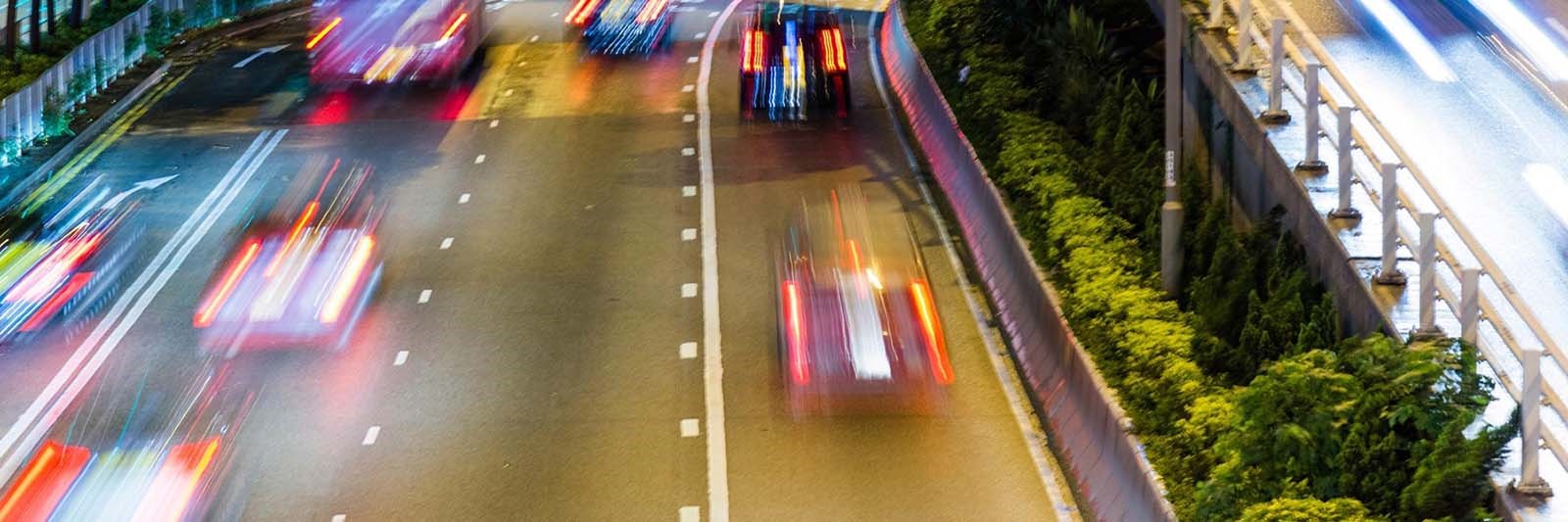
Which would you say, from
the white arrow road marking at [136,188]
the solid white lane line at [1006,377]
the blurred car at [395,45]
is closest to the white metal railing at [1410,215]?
the solid white lane line at [1006,377]

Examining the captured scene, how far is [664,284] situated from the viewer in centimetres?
2806

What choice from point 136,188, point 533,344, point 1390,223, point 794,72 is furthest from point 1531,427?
point 136,188

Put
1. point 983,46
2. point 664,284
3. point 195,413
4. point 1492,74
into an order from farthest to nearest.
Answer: point 983,46
point 664,284
point 1492,74
point 195,413

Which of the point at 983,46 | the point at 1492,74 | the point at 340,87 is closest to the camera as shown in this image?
the point at 1492,74

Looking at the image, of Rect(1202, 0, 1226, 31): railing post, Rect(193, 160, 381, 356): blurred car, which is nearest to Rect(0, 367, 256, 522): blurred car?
Rect(193, 160, 381, 356): blurred car

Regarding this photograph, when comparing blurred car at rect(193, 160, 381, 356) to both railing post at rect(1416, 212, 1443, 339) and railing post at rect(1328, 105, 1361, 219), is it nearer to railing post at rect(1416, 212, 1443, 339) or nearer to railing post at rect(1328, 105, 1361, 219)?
railing post at rect(1328, 105, 1361, 219)

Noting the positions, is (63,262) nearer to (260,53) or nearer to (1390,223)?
(260,53)

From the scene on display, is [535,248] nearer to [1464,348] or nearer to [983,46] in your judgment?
[983,46]

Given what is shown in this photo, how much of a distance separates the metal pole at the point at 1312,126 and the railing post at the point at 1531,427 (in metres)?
6.93

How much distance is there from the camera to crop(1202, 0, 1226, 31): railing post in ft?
85.9

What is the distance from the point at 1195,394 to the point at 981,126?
42.6 feet

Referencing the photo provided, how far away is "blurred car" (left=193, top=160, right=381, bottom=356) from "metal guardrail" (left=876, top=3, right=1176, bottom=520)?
849 centimetres

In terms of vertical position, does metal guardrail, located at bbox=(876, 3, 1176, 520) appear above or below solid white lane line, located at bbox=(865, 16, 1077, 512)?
above

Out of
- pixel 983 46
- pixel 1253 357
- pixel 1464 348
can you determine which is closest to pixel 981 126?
pixel 983 46
